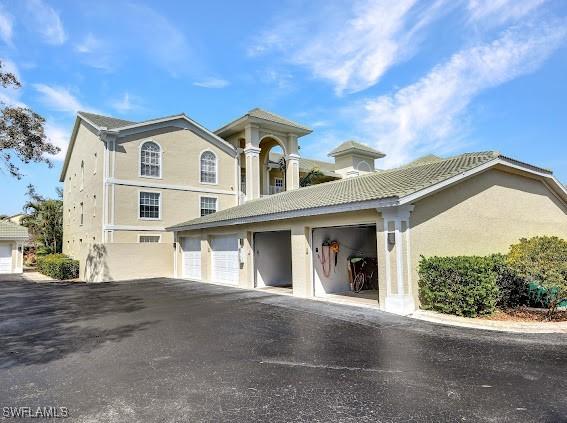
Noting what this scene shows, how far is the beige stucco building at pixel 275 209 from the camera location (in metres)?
10.4

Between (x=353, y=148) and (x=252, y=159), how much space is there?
1203 cm

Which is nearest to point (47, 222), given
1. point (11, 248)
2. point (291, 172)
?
point (11, 248)

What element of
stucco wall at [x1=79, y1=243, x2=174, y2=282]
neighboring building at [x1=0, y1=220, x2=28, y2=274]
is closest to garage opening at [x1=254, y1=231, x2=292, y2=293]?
stucco wall at [x1=79, y1=243, x2=174, y2=282]

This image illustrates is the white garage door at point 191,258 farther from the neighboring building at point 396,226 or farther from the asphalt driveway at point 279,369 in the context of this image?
the asphalt driveway at point 279,369

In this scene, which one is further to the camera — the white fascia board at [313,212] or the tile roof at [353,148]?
the tile roof at [353,148]

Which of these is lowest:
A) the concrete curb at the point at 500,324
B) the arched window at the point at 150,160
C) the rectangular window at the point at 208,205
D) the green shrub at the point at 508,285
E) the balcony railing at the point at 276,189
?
the concrete curb at the point at 500,324

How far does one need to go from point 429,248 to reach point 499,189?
4368mm

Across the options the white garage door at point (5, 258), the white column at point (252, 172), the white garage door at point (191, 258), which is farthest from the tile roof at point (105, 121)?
the white garage door at point (5, 258)

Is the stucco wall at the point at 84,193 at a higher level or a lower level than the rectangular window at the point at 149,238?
higher

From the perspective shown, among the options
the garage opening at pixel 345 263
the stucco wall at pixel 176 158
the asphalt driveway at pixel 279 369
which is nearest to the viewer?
the asphalt driveway at pixel 279 369

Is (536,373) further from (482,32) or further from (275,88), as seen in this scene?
(275,88)

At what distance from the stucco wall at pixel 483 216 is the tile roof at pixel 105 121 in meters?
19.9

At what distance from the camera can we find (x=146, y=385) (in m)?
5.09

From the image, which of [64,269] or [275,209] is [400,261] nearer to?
[275,209]
